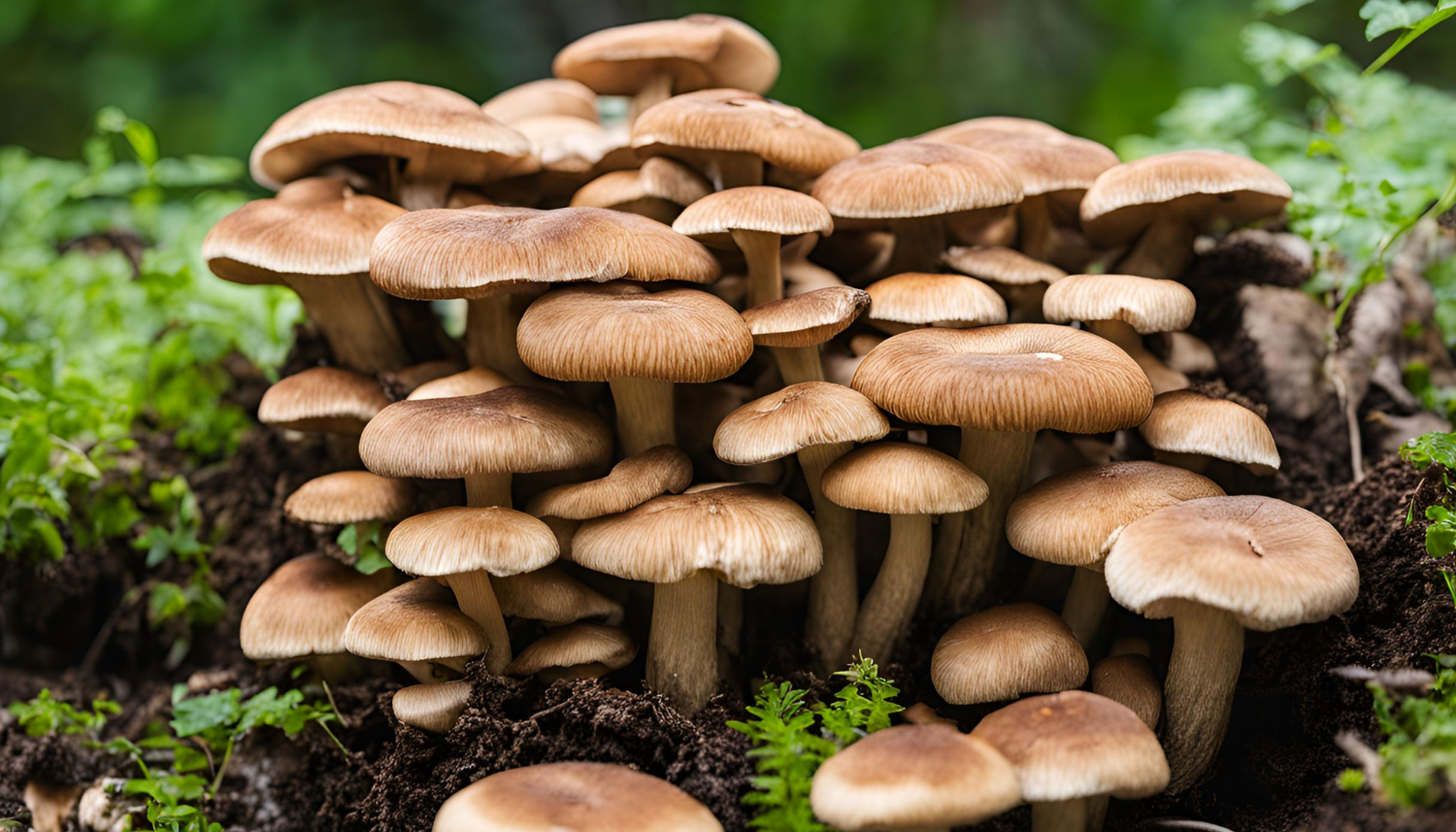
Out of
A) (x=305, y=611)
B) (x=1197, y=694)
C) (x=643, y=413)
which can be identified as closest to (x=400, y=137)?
(x=643, y=413)

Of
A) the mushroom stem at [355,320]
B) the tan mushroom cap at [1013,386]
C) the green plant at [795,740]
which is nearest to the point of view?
the green plant at [795,740]

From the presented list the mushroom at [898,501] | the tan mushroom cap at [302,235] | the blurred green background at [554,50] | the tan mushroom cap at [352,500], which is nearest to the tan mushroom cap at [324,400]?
the tan mushroom cap at [352,500]

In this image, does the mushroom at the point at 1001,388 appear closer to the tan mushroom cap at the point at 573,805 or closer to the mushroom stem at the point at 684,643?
the mushroom stem at the point at 684,643

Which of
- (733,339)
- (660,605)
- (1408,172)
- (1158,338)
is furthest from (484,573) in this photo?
(1408,172)

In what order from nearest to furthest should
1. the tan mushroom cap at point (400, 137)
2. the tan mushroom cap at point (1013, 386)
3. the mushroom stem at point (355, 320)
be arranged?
1. the tan mushroom cap at point (1013, 386)
2. the tan mushroom cap at point (400, 137)
3. the mushroom stem at point (355, 320)

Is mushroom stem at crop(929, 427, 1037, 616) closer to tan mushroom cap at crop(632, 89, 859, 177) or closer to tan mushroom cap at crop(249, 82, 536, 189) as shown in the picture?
tan mushroom cap at crop(632, 89, 859, 177)

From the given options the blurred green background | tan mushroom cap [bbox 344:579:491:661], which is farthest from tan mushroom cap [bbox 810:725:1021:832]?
the blurred green background
